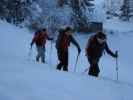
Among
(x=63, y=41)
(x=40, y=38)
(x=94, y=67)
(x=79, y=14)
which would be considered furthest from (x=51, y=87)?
(x=79, y=14)

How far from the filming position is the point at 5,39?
1075 inches

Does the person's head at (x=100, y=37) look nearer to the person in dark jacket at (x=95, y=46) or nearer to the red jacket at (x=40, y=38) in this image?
the person in dark jacket at (x=95, y=46)

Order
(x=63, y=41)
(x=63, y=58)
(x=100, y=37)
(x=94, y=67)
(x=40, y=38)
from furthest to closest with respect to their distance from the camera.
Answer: (x=40, y=38) → (x=63, y=58) → (x=63, y=41) → (x=94, y=67) → (x=100, y=37)

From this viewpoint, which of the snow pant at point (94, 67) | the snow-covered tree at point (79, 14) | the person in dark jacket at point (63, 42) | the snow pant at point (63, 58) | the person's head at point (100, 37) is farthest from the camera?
the snow-covered tree at point (79, 14)

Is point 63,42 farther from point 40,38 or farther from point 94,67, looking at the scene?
point 40,38

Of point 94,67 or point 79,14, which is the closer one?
point 94,67

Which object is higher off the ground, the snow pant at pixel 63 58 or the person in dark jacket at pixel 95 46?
the person in dark jacket at pixel 95 46

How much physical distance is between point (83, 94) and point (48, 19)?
118ft

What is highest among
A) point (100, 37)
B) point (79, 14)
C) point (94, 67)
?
point (100, 37)

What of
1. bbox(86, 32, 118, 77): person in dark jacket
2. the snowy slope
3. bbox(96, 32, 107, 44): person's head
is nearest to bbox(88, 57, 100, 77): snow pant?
bbox(86, 32, 118, 77): person in dark jacket

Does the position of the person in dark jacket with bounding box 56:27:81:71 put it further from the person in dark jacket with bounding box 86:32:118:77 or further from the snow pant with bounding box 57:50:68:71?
the person in dark jacket with bounding box 86:32:118:77

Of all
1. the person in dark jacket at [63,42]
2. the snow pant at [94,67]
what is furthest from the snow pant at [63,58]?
the snow pant at [94,67]

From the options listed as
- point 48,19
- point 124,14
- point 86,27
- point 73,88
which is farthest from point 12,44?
point 124,14

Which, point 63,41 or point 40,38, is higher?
point 63,41
